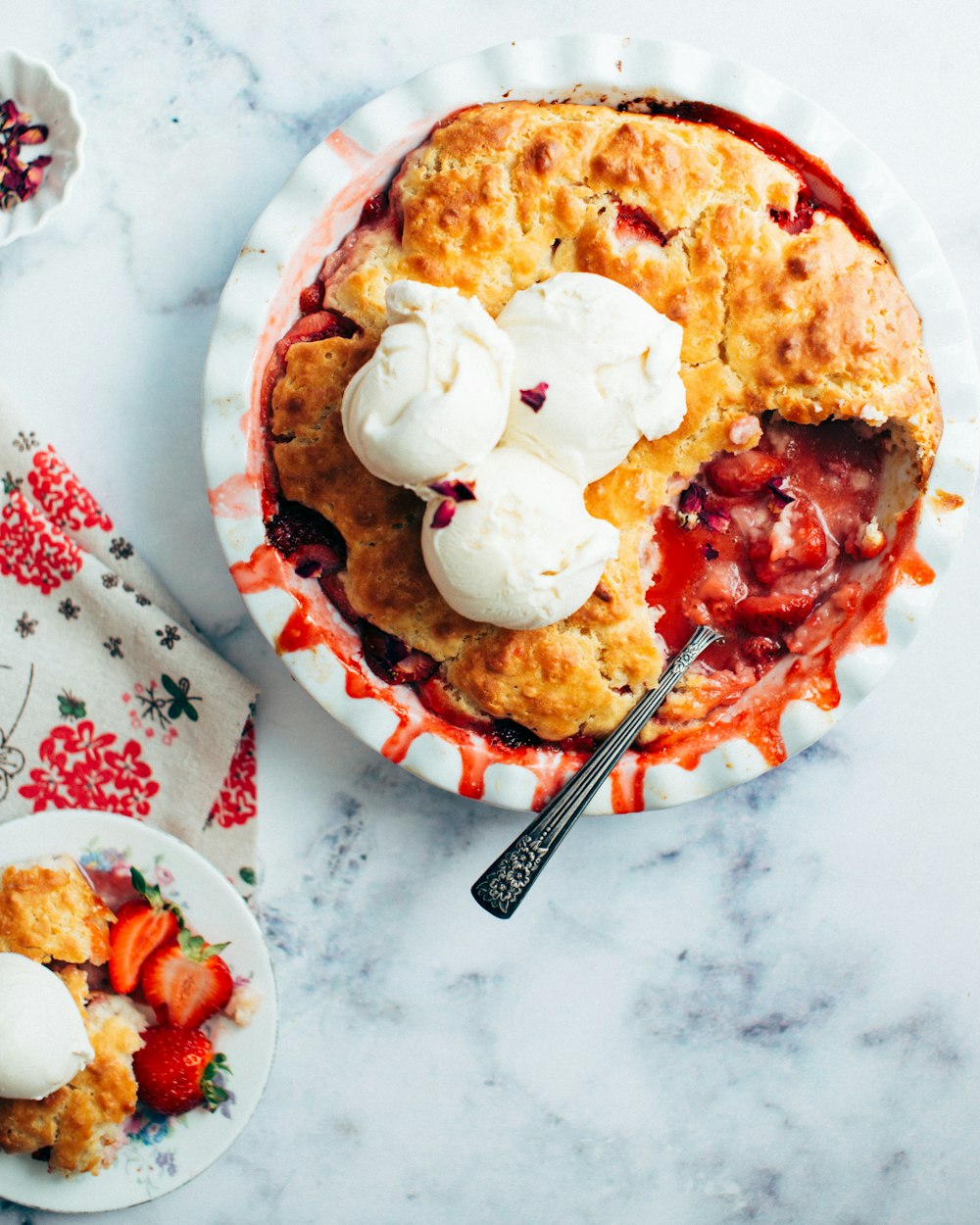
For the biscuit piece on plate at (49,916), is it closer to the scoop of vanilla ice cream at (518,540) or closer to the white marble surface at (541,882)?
the white marble surface at (541,882)

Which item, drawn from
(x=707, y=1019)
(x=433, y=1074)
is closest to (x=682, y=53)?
(x=707, y=1019)

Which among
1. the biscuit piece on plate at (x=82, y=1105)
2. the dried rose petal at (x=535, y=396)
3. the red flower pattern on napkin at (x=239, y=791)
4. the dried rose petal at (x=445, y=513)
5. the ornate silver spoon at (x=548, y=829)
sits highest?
the dried rose petal at (x=535, y=396)

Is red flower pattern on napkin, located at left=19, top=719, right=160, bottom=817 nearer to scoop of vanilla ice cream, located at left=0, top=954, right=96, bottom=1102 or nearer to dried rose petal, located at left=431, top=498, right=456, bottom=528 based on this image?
scoop of vanilla ice cream, located at left=0, top=954, right=96, bottom=1102

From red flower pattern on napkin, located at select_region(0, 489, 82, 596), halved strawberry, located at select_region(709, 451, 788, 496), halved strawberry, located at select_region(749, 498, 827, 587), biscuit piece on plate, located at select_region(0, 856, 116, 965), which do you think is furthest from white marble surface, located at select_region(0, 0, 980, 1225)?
halved strawberry, located at select_region(709, 451, 788, 496)

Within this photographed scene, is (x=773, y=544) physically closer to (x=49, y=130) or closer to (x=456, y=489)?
(x=456, y=489)

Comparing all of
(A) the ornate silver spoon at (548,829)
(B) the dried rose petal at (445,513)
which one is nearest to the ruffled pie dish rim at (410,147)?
(A) the ornate silver spoon at (548,829)

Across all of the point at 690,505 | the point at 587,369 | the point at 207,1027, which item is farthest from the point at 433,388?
the point at 207,1027
